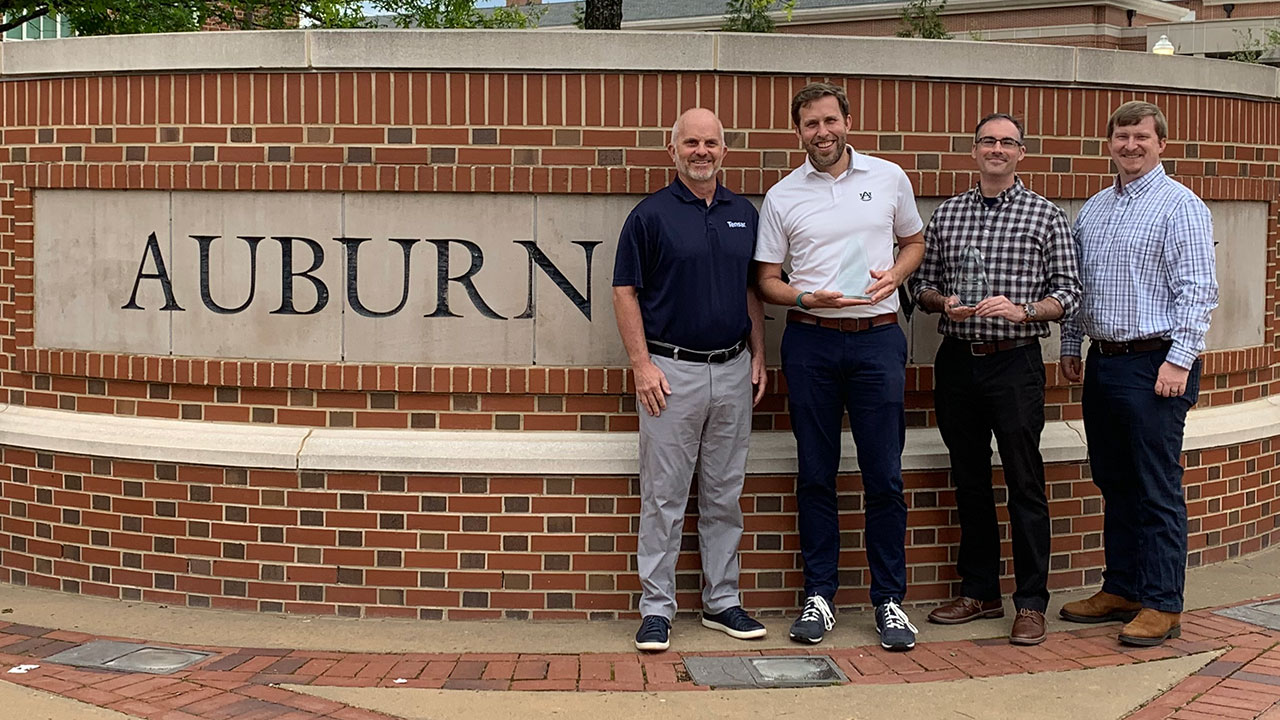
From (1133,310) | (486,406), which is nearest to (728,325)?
(486,406)

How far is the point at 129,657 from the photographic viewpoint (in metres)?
4.79

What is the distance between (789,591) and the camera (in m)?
5.33

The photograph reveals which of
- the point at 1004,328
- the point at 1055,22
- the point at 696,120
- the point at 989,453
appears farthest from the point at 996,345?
the point at 1055,22

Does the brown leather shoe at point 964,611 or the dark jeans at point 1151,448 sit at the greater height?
the dark jeans at point 1151,448

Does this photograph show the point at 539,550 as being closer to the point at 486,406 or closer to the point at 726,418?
the point at 486,406

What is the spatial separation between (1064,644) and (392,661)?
239cm

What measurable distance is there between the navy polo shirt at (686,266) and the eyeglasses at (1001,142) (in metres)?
0.91

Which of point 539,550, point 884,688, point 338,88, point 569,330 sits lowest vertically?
point 884,688

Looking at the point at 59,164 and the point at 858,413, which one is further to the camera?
the point at 59,164

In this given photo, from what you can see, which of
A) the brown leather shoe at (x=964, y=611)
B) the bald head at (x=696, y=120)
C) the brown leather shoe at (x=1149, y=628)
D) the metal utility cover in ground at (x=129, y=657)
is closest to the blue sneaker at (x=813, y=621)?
the brown leather shoe at (x=964, y=611)

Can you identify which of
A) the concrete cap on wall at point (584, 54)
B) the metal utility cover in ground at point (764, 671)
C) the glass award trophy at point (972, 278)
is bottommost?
the metal utility cover in ground at point (764, 671)

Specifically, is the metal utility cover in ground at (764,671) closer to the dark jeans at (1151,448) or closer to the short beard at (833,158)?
the dark jeans at (1151,448)

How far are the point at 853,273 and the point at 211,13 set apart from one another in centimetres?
1370

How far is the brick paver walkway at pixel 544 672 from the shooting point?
4.25 metres
